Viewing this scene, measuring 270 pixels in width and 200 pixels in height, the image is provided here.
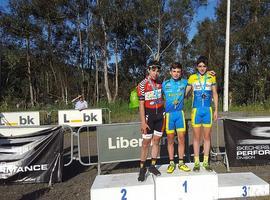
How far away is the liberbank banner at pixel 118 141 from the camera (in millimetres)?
7941

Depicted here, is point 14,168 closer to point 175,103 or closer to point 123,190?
point 123,190

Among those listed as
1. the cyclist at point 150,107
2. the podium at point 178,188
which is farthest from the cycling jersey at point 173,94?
the podium at point 178,188

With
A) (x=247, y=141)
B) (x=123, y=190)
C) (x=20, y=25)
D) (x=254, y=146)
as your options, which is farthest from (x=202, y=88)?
(x=20, y=25)

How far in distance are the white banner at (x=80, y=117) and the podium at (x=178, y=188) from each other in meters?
9.43

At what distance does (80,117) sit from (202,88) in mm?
9477

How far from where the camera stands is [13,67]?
4047cm

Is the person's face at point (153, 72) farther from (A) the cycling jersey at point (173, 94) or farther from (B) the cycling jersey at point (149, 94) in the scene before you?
(A) the cycling jersey at point (173, 94)

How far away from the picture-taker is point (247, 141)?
8.34m

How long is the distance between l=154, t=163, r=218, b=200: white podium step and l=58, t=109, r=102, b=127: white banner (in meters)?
9.81

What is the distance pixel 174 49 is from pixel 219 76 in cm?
806

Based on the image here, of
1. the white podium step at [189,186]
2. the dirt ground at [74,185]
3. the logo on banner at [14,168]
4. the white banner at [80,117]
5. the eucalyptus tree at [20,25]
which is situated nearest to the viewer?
the white podium step at [189,186]

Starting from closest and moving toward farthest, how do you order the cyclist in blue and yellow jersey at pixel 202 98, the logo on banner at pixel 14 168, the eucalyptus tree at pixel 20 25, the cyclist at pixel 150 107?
the cyclist at pixel 150 107 → the cyclist in blue and yellow jersey at pixel 202 98 → the logo on banner at pixel 14 168 → the eucalyptus tree at pixel 20 25

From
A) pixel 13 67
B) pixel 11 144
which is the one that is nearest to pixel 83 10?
pixel 13 67

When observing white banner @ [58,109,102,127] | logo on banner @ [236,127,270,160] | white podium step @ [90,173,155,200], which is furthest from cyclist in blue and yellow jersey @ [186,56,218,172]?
white banner @ [58,109,102,127]
